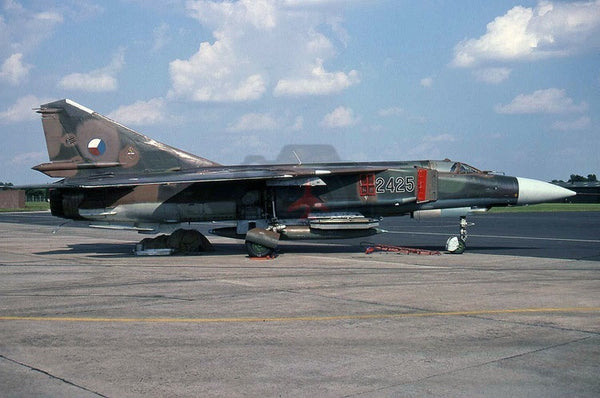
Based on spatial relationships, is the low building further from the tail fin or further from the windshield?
the windshield

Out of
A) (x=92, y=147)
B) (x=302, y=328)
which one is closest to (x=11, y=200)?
(x=92, y=147)

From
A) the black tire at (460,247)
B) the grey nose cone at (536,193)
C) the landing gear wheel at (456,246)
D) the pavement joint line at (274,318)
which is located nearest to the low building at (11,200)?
the landing gear wheel at (456,246)

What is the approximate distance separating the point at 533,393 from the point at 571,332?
2.82 metres

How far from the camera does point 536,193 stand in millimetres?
18547

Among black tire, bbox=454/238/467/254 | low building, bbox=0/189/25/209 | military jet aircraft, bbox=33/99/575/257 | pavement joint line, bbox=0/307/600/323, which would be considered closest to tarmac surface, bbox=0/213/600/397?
pavement joint line, bbox=0/307/600/323

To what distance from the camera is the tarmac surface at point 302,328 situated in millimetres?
6270

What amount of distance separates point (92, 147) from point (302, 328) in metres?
12.6

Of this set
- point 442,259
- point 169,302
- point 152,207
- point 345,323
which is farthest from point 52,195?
point 345,323

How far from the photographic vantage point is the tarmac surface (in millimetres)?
6270

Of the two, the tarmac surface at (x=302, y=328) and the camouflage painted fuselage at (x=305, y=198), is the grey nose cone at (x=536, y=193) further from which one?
the tarmac surface at (x=302, y=328)

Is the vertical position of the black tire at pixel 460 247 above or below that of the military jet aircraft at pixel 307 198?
below

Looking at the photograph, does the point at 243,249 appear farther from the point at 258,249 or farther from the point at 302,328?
the point at 302,328

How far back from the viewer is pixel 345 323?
8.99 meters

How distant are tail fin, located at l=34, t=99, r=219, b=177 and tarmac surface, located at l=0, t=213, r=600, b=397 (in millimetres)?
3455
